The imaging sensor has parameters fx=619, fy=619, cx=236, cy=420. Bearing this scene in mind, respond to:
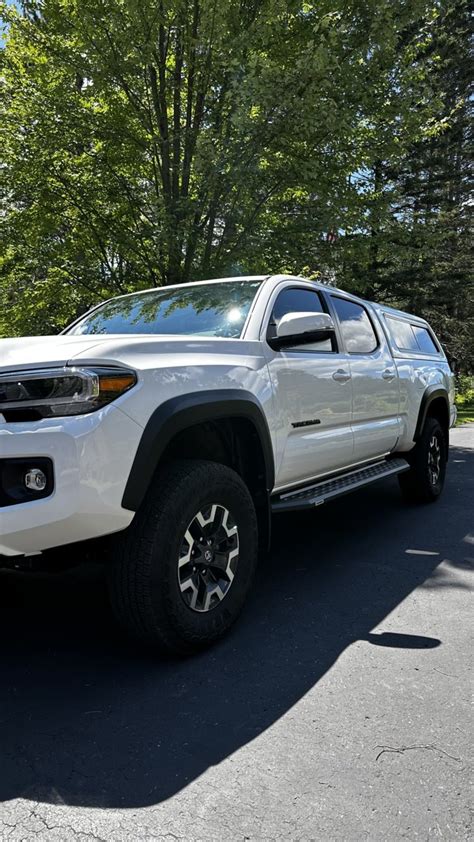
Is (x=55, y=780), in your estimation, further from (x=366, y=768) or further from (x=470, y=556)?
(x=470, y=556)

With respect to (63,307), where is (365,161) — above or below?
above

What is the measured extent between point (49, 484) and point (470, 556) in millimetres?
3332

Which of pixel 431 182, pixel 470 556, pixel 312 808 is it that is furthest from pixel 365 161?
pixel 431 182

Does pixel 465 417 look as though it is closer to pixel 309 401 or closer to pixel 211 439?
pixel 309 401

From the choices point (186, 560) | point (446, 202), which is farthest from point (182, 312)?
point (446, 202)

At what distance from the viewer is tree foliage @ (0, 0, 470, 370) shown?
24.3 feet

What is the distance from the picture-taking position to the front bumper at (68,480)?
2.33 meters

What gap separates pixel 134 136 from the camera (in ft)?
27.3

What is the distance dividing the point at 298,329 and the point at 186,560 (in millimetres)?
1514

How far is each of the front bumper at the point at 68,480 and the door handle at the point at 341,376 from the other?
7.00ft

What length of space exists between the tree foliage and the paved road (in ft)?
18.1

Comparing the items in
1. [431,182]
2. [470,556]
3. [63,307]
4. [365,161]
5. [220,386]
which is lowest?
[470,556]

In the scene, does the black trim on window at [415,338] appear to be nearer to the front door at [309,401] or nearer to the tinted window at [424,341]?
the tinted window at [424,341]

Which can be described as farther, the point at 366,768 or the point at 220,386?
the point at 220,386
